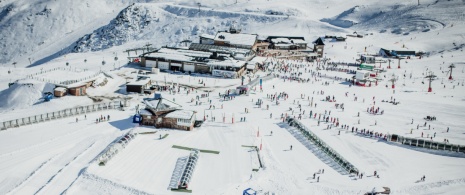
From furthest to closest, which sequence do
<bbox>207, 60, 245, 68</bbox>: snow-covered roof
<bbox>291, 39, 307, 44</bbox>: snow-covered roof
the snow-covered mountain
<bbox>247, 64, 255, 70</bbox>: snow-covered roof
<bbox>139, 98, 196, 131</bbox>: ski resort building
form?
the snow-covered mountain → <bbox>291, 39, 307, 44</bbox>: snow-covered roof → <bbox>247, 64, 255, 70</bbox>: snow-covered roof → <bbox>207, 60, 245, 68</bbox>: snow-covered roof → <bbox>139, 98, 196, 131</bbox>: ski resort building

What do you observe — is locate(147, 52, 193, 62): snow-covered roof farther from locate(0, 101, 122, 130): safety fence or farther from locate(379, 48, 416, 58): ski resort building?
locate(379, 48, 416, 58): ski resort building

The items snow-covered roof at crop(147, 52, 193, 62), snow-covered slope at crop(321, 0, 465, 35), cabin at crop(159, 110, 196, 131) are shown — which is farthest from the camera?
snow-covered slope at crop(321, 0, 465, 35)

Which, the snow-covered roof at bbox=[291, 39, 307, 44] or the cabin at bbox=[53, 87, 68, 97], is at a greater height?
the snow-covered roof at bbox=[291, 39, 307, 44]

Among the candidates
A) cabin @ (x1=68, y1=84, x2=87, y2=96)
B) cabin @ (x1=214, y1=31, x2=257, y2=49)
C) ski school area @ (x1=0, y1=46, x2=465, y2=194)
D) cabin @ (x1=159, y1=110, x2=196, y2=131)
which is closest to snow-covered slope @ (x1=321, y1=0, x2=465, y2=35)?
cabin @ (x1=214, y1=31, x2=257, y2=49)

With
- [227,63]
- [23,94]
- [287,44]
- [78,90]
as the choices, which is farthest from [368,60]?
[23,94]

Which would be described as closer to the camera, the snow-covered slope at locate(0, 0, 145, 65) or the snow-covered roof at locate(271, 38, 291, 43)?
the snow-covered roof at locate(271, 38, 291, 43)

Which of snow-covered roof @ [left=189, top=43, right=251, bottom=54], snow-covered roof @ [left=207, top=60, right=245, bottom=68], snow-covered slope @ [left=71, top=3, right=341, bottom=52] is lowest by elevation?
snow-covered roof @ [left=207, top=60, right=245, bottom=68]

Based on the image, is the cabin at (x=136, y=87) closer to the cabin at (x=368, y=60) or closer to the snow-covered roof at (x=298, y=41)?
the cabin at (x=368, y=60)
